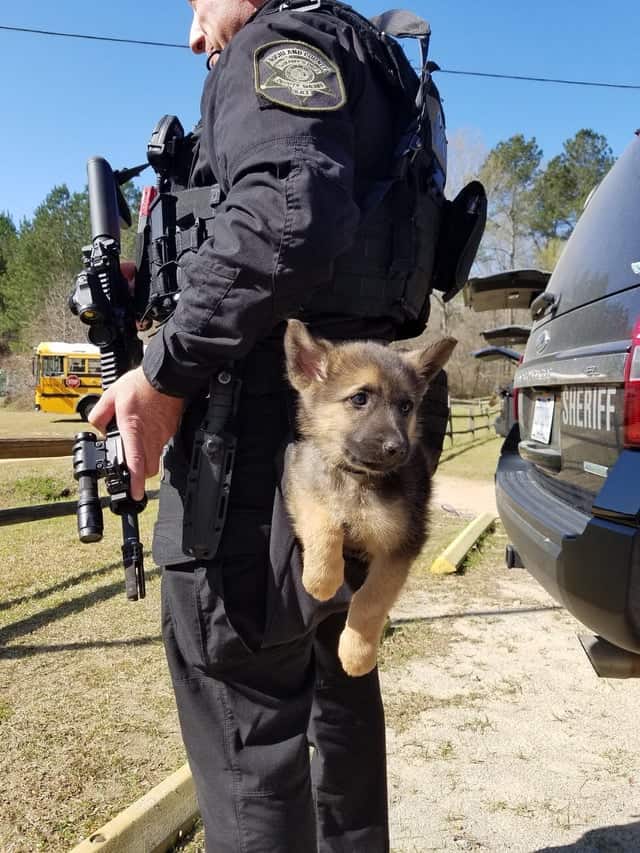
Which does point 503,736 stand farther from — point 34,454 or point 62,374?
point 62,374

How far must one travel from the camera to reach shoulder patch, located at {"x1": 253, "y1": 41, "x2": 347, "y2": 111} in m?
1.65

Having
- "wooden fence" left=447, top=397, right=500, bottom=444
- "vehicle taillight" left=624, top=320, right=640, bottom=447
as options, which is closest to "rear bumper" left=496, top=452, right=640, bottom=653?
"vehicle taillight" left=624, top=320, right=640, bottom=447

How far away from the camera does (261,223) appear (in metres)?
1.60

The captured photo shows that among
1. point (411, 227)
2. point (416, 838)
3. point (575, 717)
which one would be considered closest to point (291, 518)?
point (411, 227)

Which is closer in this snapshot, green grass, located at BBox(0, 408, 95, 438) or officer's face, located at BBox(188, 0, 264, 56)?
officer's face, located at BBox(188, 0, 264, 56)

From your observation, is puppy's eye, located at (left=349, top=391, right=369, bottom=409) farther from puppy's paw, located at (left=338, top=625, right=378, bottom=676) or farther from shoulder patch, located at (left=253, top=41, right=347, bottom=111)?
shoulder patch, located at (left=253, top=41, right=347, bottom=111)

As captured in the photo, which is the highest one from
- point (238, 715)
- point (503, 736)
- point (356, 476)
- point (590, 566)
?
point (356, 476)

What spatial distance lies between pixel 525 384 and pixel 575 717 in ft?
6.59

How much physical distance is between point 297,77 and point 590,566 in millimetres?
1872

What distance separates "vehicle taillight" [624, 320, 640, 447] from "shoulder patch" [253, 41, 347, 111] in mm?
1410

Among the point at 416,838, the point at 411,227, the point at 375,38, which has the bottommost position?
the point at 416,838

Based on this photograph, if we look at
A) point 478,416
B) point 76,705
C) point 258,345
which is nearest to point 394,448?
point 258,345

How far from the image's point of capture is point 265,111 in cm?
166

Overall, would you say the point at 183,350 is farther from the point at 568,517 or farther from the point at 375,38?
the point at 568,517
